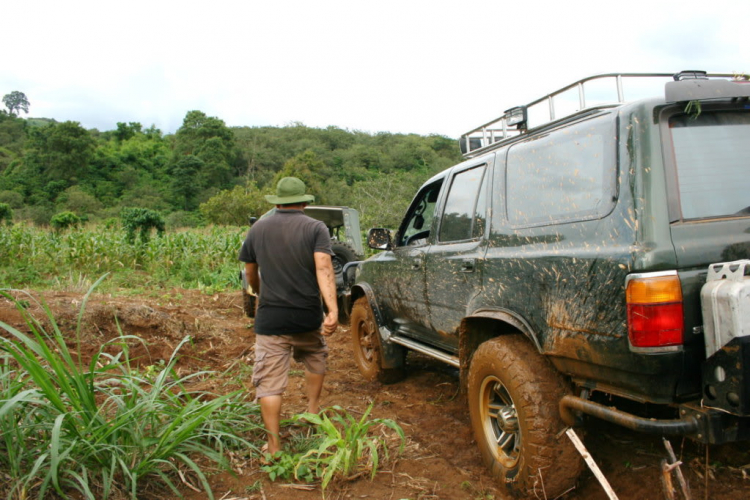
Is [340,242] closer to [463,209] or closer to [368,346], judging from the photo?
[368,346]

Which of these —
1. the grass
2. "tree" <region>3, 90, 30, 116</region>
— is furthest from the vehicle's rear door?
"tree" <region>3, 90, 30, 116</region>

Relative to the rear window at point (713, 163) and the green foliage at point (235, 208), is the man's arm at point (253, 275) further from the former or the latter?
the green foliage at point (235, 208)

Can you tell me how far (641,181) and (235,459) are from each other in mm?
2793

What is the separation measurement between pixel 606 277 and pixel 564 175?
0.73m

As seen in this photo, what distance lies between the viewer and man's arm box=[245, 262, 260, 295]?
3.75 metres

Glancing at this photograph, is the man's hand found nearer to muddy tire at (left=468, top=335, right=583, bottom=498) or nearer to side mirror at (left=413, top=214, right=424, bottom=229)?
muddy tire at (left=468, top=335, right=583, bottom=498)

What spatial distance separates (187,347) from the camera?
6.17 meters

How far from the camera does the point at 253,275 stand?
12.4ft

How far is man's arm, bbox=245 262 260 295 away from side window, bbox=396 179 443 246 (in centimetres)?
137

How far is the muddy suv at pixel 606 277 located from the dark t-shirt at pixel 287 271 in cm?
95

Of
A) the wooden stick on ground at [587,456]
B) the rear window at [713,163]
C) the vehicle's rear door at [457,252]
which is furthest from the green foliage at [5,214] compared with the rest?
the rear window at [713,163]

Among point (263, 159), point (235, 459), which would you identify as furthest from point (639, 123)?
point (263, 159)

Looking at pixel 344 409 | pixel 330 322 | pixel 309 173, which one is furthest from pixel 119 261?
pixel 309 173

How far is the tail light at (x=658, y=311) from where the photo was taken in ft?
6.76
